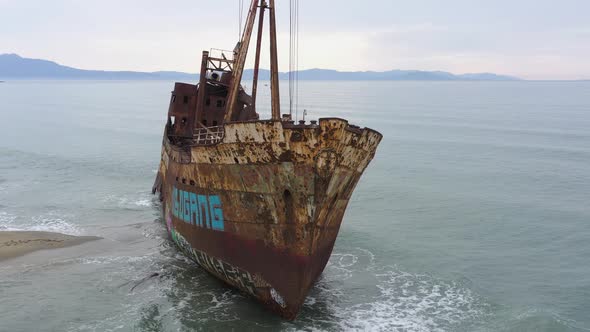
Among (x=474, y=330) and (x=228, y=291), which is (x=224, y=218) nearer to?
(x=228, y=291)

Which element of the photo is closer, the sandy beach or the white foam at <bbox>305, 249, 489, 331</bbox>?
the white foam at <bbox>305, 249, 489, 331</bbox>

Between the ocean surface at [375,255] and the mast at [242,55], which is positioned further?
the mast at [242,55]

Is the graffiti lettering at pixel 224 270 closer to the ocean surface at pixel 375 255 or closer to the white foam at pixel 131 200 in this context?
the ocean surface at pixel 375 255

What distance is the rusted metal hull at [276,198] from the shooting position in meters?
12.9

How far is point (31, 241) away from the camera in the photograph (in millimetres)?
21812

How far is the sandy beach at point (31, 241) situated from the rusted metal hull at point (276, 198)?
918 centimetres

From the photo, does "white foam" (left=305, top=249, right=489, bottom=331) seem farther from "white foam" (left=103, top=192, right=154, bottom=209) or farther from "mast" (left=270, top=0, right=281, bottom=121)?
"white foam" (left=103, top=192, right=154, bottom=209)

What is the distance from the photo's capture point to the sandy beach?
2053 centimetres

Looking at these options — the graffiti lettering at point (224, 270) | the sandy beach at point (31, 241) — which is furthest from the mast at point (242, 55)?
the sandy beach at point (31, 241)

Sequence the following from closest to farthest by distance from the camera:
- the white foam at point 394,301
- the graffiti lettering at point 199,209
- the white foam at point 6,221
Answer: the white foam at point 394,301 → the graffiti lettering at point 199,209 → the white foam at point 6,221

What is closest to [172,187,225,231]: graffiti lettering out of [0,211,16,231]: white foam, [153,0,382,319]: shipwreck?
[153,0,382,319]: shipwreck

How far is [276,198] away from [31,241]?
13.9 meters

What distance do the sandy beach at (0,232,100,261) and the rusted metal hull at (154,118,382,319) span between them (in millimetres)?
9182

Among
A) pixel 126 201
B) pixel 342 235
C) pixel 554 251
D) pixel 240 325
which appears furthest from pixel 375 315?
pixel 126 201
